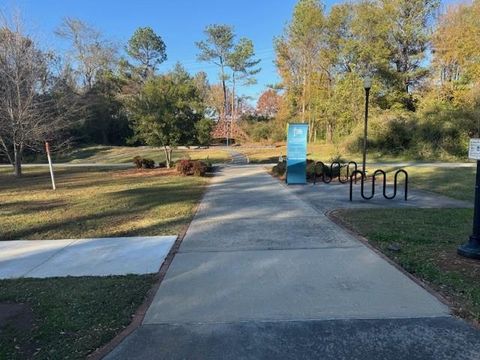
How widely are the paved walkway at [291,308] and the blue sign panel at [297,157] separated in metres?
7.92

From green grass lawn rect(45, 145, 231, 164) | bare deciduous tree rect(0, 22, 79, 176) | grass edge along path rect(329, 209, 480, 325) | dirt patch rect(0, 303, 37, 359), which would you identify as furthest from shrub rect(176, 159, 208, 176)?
green grass lawn rect(45, 145, 231, 164)

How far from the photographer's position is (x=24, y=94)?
1923 centimetres

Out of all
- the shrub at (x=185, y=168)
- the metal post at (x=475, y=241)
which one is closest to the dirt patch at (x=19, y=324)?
the metal post at (x=475, y=241)

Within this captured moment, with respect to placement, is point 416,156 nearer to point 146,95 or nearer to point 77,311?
point 146,95

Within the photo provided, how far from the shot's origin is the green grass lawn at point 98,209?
7445 mm

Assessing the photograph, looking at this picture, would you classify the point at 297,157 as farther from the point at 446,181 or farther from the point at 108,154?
the point at 108,154

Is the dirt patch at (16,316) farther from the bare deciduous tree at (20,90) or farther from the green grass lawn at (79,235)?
the bare deciduous tree at (20,90)

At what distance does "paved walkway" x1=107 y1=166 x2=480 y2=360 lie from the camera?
3166 millimetres

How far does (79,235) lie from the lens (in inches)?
281

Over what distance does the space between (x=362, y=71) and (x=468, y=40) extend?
26.0 ft

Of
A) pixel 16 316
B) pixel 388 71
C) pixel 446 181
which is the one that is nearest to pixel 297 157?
pixel 446 181

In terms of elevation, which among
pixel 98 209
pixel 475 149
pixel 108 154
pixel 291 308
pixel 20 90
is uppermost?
pixel 20 90

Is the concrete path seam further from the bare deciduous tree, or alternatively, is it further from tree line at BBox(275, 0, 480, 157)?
tree line at BBox(275, 0, 480, 157)

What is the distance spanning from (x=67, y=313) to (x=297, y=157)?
37.0 feet
